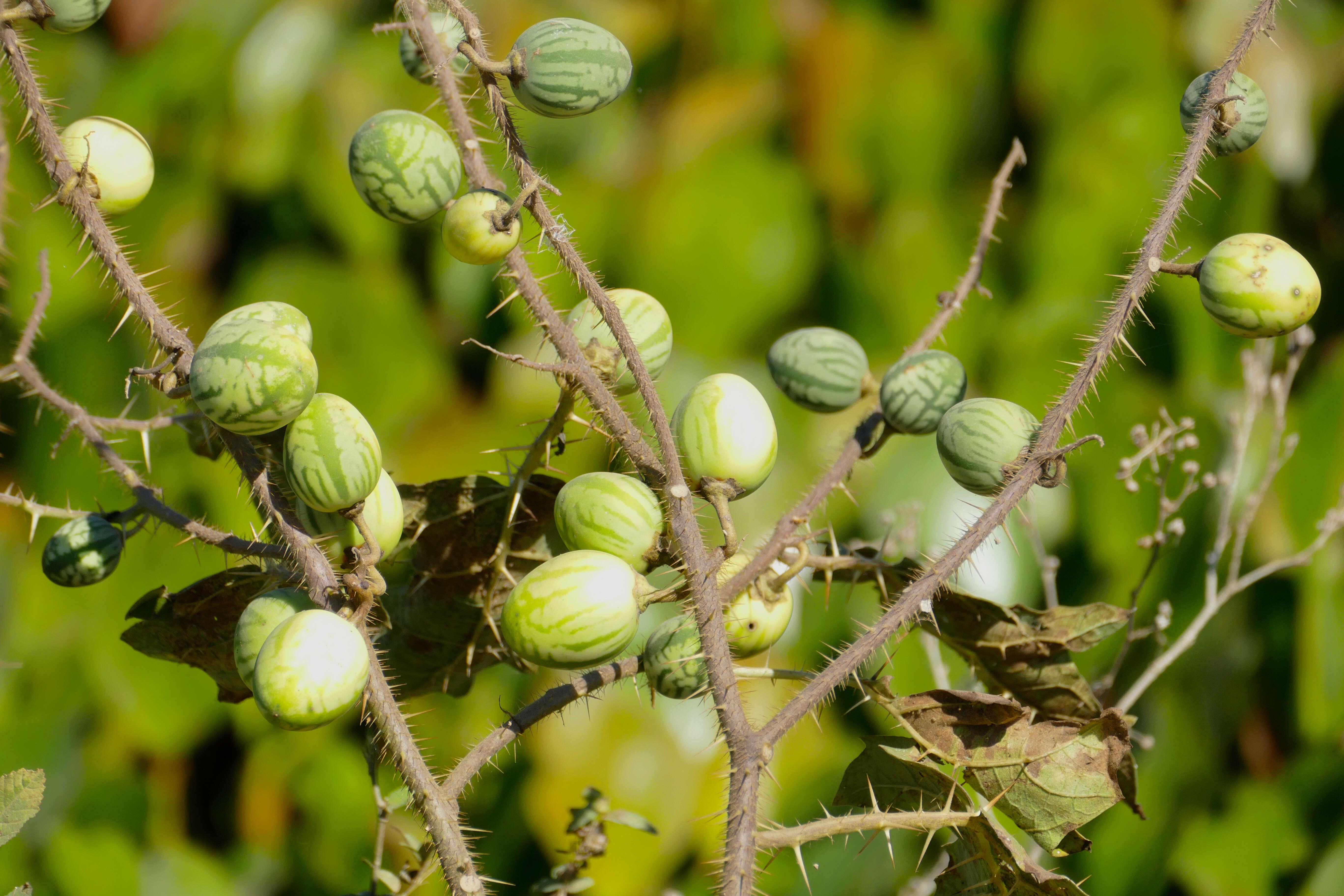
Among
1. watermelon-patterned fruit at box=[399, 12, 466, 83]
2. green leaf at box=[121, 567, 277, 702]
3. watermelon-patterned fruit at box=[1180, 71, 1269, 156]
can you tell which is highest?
watermelon-patterned fruit at box=[1180, 71, 1269, 156]

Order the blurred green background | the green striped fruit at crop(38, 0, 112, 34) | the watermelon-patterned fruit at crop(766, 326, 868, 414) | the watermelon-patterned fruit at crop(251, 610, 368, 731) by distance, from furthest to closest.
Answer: the blurred green background, the watermelon-patterned fruit at crop(766, 326, 868, 414), the green striped fruit at crop(38, 0, 112, 34), the watermelon-patterned fruit at crop(251, 610, 368, 731)

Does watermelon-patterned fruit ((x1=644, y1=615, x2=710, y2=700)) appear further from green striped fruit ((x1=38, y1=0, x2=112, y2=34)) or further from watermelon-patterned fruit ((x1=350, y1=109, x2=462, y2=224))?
green striped fruit ((x1=38, y1=0, x2=112, y2=34))

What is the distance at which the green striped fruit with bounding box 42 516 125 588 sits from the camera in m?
0.50

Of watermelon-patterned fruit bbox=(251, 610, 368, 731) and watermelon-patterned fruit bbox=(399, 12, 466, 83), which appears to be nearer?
watermelon-patterned fruit bbox=(251, 610, 368, 731)

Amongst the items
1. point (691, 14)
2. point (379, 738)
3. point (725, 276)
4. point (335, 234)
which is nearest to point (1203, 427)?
point (725, 276)

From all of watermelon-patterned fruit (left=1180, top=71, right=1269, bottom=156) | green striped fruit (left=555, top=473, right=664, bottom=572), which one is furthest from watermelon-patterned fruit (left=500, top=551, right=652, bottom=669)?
watermelon-patterned fruit (left=1180, top=71, right=1269, bottom=156)

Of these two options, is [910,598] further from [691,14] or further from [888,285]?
[691,14]

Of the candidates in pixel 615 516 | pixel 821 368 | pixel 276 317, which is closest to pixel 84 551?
pixel 276 317

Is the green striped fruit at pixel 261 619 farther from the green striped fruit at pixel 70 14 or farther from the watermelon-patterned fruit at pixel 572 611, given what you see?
the green striped fruit at pixel 70 14

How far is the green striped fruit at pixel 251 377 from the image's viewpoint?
14.7 inches

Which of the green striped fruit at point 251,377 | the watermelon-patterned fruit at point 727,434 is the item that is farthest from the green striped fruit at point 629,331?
the green striped fruit at point 251,377

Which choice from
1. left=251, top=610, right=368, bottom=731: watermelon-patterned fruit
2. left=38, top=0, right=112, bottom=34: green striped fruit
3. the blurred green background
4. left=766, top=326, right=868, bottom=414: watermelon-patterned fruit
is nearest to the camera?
left=251, top=610, right=368, bottom=731: watermelon-patterned fruit

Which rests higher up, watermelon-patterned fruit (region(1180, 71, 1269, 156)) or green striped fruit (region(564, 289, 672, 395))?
watermelon-patterned fruit (region(1180, 71, 1269, 156))

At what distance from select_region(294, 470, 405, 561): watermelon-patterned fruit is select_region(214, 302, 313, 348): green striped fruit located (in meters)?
0.07
